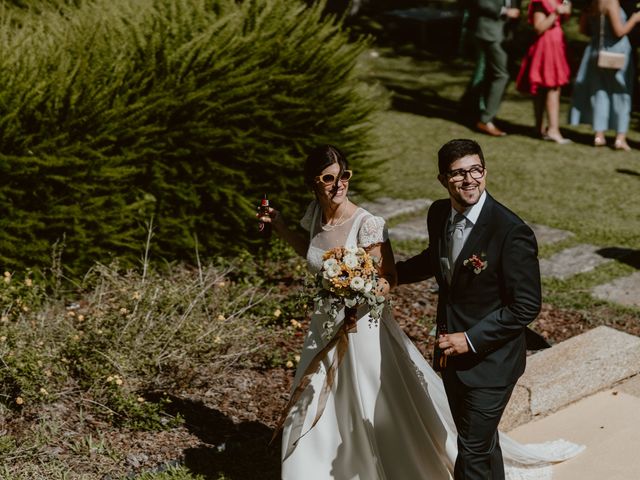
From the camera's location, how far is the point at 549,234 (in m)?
9.16

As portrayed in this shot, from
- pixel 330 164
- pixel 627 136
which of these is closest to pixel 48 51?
pixel 330 164

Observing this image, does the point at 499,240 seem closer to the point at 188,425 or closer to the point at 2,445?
the point at 188,425

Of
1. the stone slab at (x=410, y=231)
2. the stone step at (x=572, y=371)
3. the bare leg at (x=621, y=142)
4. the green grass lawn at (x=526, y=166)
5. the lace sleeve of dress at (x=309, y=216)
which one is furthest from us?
the bare leg at (x=621, y=142)

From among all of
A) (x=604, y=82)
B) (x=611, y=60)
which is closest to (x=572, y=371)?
(x=611, y=60)

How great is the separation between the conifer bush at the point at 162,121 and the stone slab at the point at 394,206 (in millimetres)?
1167

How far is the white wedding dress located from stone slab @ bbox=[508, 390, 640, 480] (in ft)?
3.16

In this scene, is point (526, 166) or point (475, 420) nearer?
point (475, 420)

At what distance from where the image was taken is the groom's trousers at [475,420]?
433cm

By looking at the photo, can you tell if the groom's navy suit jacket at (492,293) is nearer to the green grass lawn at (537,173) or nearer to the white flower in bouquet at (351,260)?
the white flower in bouquet at (351,260)

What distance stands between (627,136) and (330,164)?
9.06 m

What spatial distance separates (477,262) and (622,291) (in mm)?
4139

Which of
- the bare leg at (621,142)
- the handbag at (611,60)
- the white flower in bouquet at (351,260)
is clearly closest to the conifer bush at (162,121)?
the white flower in bouquet at (351,260)

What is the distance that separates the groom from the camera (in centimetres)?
415

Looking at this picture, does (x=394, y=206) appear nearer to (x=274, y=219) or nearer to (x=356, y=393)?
(x=274, y=219)
